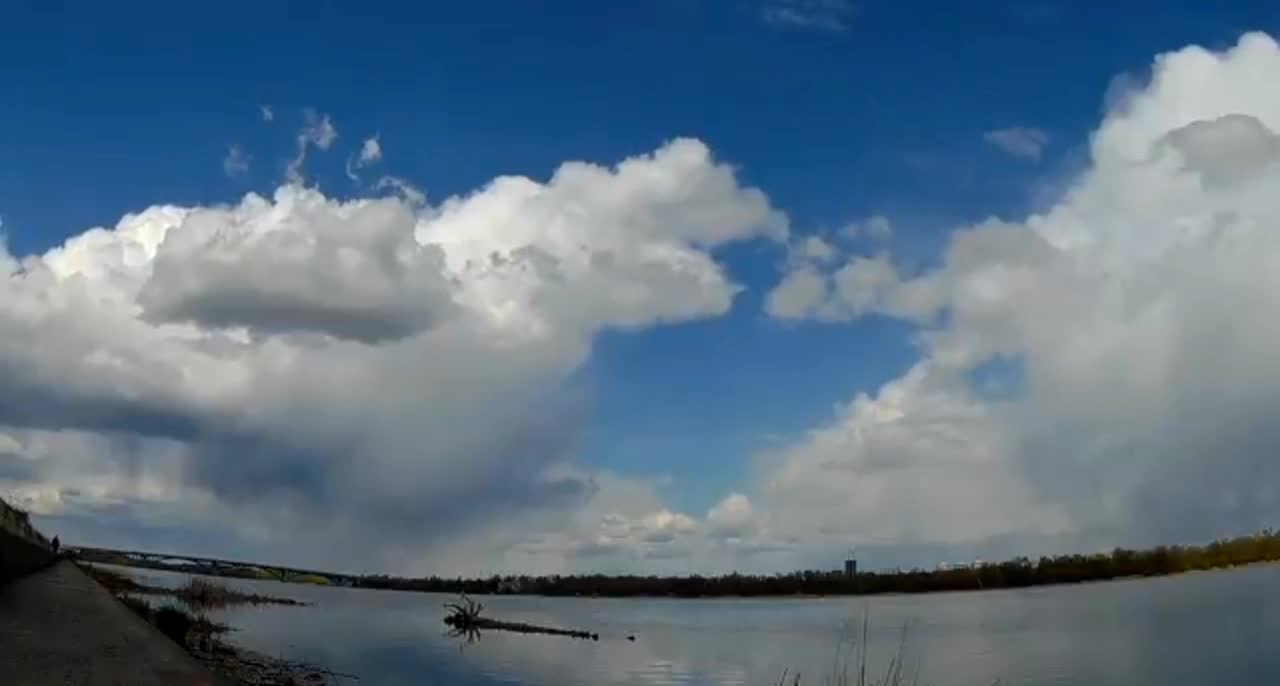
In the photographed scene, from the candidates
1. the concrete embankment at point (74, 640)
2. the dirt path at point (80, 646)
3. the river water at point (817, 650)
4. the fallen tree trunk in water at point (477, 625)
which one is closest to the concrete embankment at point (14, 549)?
the concrete embankment at point (74, 640)

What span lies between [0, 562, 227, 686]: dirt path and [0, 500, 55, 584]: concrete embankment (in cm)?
24

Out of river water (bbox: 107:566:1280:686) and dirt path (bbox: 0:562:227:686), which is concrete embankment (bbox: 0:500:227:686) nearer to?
dirt path (bbox: 0:562:227:686)

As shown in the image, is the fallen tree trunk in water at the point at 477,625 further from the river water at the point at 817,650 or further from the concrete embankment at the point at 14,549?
the concrete embankment at the point at 14,549

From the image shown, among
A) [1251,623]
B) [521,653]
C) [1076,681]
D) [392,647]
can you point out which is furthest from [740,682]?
[1251,623]

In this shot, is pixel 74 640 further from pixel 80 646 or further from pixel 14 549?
pixel 14 549

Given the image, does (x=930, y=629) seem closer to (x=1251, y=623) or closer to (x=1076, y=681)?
(x=1251, y=623)

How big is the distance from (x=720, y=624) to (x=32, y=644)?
11775cm

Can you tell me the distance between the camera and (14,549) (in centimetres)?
627

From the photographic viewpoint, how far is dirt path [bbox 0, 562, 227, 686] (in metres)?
4.15

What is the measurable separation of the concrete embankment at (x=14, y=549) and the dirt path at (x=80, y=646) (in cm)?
24

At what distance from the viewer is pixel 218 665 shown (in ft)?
90.0

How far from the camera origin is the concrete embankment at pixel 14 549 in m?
5.87

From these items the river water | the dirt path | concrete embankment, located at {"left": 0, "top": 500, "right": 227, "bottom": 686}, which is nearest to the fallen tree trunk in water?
the river water

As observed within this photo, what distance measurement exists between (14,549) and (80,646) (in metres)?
2.03
